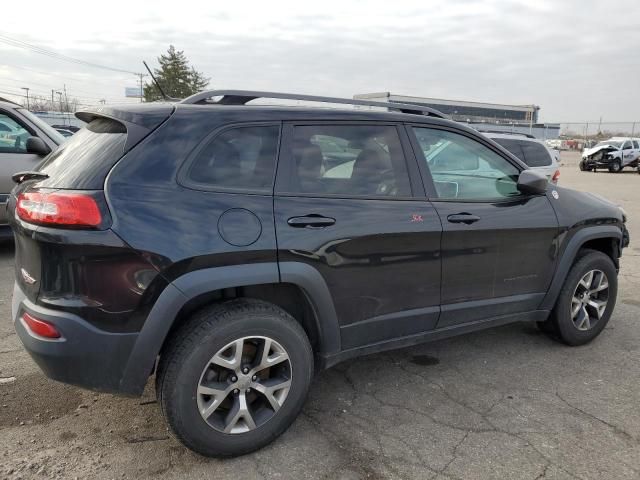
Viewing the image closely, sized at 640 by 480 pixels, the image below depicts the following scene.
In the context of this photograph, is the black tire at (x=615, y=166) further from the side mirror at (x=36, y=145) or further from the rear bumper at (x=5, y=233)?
the rear bumper at (x=5, y=233)

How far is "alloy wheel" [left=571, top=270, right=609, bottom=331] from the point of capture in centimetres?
403

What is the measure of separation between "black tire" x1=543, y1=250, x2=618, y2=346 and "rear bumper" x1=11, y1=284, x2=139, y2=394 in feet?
10.2

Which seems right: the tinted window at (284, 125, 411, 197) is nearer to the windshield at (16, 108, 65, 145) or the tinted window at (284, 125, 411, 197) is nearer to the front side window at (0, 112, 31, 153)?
the windshield at (16, 108, 65, 145)

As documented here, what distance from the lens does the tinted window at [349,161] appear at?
2.84 meters

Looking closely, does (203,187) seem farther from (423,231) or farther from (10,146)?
(10,146)

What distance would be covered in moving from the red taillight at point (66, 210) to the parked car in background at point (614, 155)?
3083cm

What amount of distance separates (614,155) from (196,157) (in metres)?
30.4

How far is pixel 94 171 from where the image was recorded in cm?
242

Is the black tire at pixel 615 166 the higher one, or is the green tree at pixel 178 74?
the green tree at pixel 178 74

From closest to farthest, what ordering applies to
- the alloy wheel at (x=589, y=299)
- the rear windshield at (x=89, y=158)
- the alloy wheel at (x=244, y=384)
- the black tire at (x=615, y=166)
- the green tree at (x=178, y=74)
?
1. the rear windshield at (x=89, y=158)
2. the alloy wheel at (x=244, y=384)
3. the alloy wheel at (x=589, y=299)
4. the black tire at (x=615, y=166)
5. the green tree at (x=178, y=74)

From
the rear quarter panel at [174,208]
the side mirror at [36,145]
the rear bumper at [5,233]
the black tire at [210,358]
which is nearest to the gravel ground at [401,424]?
the black tire at [210,358]

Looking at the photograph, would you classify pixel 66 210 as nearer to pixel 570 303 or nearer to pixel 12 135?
pixel 570 303

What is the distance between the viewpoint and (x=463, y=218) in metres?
3.27

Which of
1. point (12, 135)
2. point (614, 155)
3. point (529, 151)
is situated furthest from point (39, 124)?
point (614, 155)
